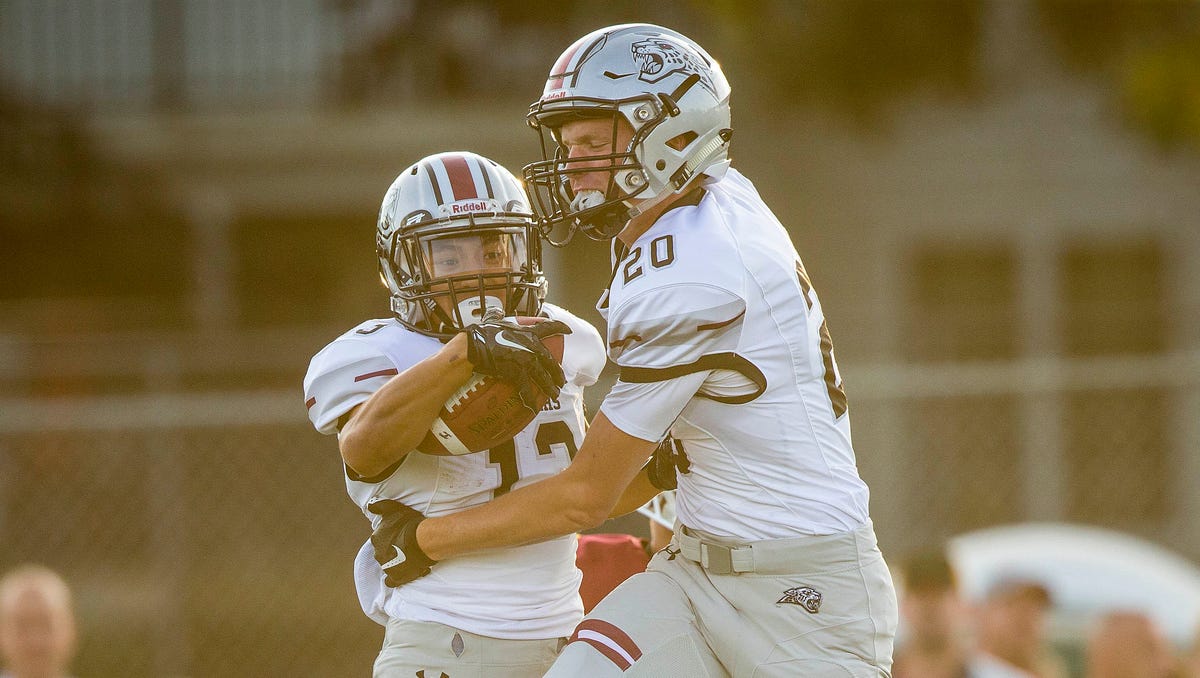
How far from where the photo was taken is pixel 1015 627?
579 cm

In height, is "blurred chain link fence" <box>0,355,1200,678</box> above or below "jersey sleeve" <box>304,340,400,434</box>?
below

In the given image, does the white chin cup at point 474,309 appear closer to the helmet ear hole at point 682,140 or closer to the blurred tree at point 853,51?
the helmet ear hole at point 682,140

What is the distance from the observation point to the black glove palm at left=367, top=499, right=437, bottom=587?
2.99 m

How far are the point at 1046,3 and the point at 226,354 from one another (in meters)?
6.76

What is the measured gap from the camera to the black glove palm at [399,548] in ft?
9.80

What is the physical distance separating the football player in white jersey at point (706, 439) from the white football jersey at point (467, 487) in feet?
0.50

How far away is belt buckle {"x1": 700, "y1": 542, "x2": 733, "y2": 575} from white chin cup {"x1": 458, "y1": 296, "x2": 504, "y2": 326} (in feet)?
2.19

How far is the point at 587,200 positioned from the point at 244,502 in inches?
190

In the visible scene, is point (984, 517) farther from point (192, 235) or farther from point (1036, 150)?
point (192, 235)

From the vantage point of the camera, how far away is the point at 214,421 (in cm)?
711

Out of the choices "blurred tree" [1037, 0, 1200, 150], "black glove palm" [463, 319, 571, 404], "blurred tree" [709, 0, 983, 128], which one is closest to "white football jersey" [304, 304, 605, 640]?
"black glove palm" [463, 319, 571, 404]

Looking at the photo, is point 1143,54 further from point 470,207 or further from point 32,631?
point 470,207

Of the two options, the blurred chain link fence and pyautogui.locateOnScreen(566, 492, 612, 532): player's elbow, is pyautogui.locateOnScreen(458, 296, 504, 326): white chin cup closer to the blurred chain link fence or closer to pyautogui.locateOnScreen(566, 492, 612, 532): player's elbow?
pyautogui.locateOnScreen(566, 492, 612, 532): player's elbow

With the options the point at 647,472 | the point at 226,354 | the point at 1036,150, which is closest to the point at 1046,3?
the point at 1036,150
